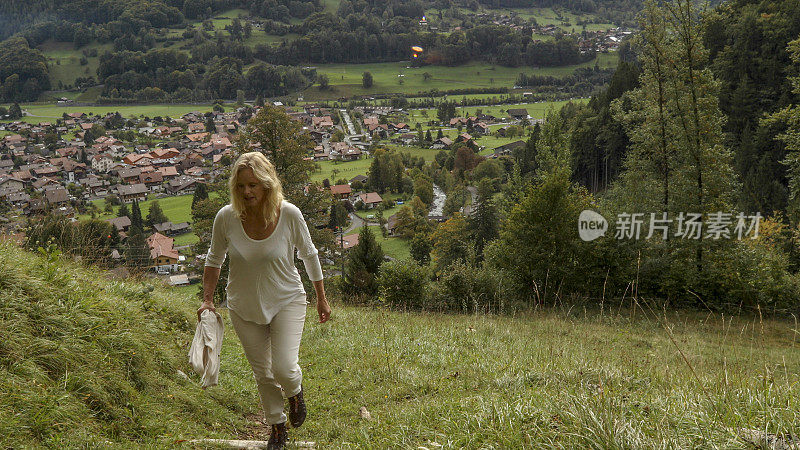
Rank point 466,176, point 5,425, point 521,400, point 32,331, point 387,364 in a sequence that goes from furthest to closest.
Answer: point 466,176
point 387,364
point 32,331
point 521,400
point 5,425

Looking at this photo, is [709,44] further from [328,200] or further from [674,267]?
[328,200]

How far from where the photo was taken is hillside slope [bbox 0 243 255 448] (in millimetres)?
3270

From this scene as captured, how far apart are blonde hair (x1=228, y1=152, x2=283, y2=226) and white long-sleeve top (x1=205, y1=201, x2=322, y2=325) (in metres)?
0.07

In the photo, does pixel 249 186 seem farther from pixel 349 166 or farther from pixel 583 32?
pixel 583 32

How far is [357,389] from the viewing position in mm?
5047

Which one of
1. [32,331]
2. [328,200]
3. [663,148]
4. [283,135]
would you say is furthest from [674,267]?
A: [32,331]

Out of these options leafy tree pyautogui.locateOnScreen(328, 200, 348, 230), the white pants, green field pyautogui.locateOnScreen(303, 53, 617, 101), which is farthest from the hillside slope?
green field pyautogui.locateOnScreen(303, 53, 617, 101)

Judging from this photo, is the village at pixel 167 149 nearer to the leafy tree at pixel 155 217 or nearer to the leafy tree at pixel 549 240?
the leafy tree at pixel 155 217

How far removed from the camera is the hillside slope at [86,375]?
3.27 m

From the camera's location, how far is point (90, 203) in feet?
177

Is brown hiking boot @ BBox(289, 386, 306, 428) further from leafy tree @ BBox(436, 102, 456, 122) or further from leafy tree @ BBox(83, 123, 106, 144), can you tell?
leafy tree @ BBox(436, 102, 456, 122)

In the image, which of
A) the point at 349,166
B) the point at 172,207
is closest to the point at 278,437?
the point at 172,207

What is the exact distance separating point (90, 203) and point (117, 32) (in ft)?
376

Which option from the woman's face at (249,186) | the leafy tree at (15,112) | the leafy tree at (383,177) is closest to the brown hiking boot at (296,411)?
the woman's face at (249,186)
